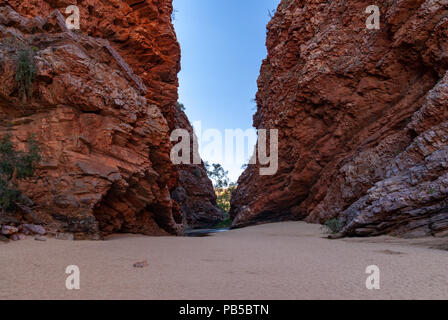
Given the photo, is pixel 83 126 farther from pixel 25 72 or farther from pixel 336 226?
pixel 336 226

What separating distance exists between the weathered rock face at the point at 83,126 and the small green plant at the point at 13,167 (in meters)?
0.38

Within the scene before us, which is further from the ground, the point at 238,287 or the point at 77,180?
the point at 77,180

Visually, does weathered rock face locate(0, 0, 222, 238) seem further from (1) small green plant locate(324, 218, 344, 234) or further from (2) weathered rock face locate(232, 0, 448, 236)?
(2) weathered rock face locate(232, 0, 448, 236)

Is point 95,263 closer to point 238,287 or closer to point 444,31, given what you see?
point 238,287

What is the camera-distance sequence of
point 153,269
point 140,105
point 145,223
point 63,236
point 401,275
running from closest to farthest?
point 401,275 → point 153,269 → point 63,236 → point 140,105 → point 145,223

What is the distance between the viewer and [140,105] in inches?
464

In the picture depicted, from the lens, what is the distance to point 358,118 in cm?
1410

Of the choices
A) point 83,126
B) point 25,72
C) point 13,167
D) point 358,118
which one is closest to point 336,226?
point 358,118

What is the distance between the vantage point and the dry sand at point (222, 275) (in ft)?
9.82

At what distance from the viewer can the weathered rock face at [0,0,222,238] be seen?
8.34 metres

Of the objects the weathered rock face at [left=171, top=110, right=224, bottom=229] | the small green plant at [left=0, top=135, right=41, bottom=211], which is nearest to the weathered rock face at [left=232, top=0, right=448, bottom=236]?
the weathered rock face at [left=171, top=110, right=224, bottom=229]

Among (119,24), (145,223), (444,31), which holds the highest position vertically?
(119,24)
